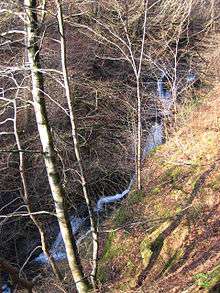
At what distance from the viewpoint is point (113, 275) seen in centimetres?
1055

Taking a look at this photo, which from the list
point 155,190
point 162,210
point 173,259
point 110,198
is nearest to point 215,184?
point 162,210

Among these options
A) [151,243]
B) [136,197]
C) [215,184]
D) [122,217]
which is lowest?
[122,217]

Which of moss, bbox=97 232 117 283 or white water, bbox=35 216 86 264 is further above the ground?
moss, bbox=97 232 117 283

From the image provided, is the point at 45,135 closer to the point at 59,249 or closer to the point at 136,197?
the point at 136,197

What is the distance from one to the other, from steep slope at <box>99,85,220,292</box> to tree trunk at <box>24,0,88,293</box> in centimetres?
70

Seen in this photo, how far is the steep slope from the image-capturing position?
7.89 meters

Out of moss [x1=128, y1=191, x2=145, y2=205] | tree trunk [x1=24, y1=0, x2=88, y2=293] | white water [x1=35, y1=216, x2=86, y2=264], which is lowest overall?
white water [x1=35, y1=216, x2=86, y2=264]

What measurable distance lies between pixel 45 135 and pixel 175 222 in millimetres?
4774

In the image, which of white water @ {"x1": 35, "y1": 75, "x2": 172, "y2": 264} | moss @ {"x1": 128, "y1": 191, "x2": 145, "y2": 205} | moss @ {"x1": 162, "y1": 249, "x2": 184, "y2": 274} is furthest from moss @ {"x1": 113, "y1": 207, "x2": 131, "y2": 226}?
moss @ {"x1": 162, "y1": 249, "x2": 184, "y2": 274}

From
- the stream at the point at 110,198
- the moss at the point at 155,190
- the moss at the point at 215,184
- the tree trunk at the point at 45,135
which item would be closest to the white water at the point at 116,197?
the stream at the point at 110,198

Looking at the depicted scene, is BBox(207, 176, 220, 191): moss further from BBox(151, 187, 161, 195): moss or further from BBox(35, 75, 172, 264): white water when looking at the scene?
BBox(35, 75, 172, 264): white water

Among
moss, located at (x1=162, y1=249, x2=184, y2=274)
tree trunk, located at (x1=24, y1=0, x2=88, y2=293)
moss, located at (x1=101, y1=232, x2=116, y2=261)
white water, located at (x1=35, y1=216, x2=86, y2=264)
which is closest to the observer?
tree trunk, located at (x1=24, y1=0, x2=88, y2=293)

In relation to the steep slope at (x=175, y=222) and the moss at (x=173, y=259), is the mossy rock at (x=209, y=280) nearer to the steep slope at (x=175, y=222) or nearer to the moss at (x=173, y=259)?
the steep slope at (x=175, y=222)

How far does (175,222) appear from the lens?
10.2 meters
